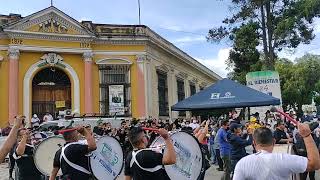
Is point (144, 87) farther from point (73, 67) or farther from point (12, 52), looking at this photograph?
point (12, 52)

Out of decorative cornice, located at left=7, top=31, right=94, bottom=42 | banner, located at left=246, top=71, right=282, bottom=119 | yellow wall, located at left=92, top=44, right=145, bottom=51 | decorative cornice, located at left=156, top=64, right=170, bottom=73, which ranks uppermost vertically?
decorative cornice, located at left=7, top=31, right=94, bottom=42

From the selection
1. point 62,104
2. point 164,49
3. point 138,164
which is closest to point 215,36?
point 164,49

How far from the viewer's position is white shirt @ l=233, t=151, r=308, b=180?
382 centimetres

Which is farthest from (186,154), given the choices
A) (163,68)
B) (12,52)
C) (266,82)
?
(163,68)

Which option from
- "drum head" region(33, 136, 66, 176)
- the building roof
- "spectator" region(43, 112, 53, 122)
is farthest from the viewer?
the building roof

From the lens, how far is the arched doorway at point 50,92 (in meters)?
24.8

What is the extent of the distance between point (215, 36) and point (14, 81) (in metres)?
11.1

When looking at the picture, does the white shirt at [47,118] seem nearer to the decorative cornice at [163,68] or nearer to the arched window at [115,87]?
the arched window at [115,87]

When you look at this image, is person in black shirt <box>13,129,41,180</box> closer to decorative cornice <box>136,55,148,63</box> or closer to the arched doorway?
the arched doorway

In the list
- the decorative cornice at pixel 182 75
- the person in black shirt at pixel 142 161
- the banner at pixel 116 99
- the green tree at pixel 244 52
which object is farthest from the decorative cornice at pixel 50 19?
the person in black shirt at pixel 142 161

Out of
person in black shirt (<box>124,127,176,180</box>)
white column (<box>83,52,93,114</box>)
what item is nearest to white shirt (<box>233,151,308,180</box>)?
person in black shirt (<box>124,127,176,180</box>)

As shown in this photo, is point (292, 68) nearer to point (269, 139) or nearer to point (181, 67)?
point (181, 67)

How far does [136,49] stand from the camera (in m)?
26.4

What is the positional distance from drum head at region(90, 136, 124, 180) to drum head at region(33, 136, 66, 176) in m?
0.75
